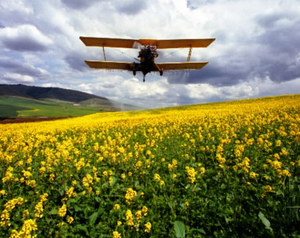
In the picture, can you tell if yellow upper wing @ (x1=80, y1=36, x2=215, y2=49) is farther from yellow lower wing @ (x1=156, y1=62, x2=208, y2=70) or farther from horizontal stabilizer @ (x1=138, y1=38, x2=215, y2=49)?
yellow lower wing @ (x1=156, y1=62, x2=208, y2=70)

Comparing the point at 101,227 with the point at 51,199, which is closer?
the point at 101,227

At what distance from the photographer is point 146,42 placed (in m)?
19.7

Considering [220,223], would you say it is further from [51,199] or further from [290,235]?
[51,199]

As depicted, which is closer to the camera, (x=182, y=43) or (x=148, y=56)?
(x=148, y=56)

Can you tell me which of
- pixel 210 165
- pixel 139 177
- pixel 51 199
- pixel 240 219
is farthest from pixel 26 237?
pixel 210 165

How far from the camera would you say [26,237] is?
2566 mm

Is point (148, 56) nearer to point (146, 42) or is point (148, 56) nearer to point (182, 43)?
point (146, 42)

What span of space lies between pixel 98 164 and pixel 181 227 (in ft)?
14.5

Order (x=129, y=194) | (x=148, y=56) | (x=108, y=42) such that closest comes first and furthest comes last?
1. (x=129, y=194)
2. (x=148, y=56)
3. (x=108, y=42)

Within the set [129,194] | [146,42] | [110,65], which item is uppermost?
[146,42]

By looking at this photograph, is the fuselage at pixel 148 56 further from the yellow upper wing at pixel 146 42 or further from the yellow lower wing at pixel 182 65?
the yellow lower wing at pixel 182 65

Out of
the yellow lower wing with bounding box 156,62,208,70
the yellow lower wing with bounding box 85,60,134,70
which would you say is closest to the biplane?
the yellow lower wing with bounding box 85,60,134,70

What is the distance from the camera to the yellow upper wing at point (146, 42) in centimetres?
1978

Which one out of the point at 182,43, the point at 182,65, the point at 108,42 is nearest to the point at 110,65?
the point at 108,42
